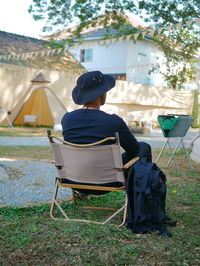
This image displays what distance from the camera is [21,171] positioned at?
512 centimetres

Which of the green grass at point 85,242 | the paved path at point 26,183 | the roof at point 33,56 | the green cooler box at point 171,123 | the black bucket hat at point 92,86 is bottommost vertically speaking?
the paved path at point 26,183

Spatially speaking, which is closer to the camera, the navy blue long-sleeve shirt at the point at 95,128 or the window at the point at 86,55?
the navy blue long-sleeve shirt at the point at 95,128

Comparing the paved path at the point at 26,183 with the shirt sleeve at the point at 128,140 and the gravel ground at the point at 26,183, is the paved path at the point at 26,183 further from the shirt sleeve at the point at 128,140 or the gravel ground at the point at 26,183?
the shirt sleeve at the point at 128,140

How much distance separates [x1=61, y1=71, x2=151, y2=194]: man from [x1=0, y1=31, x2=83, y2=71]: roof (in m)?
12.1

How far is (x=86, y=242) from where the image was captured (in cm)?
253

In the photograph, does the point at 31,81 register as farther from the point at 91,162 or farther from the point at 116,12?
the point at 91,162

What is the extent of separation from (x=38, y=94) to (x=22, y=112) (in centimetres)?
101

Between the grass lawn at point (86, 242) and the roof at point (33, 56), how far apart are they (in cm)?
1221

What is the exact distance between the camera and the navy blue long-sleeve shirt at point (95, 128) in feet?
9.60

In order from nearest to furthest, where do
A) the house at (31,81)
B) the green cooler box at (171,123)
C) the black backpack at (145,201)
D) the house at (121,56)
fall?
1. the black backpack at (145,201)
2. the green cooler box at (171,123)
3. the house at (31,81)
4. the house at (121,56)

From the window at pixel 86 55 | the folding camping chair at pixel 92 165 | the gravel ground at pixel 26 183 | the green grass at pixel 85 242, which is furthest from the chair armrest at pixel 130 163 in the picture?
the window at pixel 86 55

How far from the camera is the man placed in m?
2.94

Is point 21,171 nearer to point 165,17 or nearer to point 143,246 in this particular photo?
point 143,246

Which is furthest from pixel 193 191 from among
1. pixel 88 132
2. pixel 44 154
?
pixel 44 154
